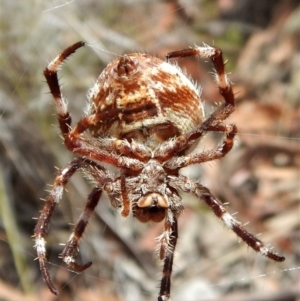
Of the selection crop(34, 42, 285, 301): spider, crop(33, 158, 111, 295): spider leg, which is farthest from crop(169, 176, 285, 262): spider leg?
crop(33, 158, 111, 295): spider leg

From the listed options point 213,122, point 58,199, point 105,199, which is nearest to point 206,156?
point 213,122

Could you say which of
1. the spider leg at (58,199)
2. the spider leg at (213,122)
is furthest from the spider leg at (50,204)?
the spider leg at (213,122)

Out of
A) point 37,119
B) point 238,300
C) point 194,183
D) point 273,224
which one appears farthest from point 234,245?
point 194,183

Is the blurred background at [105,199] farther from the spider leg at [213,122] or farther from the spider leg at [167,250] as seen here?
the spider leg at [213,122]

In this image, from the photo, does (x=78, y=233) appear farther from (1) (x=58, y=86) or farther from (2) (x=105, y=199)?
(2) (x=105, y=199)

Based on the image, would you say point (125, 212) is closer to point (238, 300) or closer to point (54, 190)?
point (54, 190)

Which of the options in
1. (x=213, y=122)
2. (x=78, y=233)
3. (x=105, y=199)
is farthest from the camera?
(x=105, y=199)
